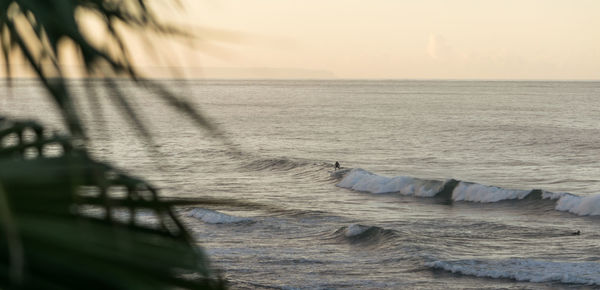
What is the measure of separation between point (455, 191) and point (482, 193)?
1249 millimetres

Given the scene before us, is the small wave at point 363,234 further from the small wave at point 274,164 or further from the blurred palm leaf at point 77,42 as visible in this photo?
the blurred palm leaf at point 77,42

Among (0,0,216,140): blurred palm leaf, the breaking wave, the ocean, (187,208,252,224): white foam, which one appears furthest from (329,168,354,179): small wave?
(0,0,216,140): blurred palm leaf

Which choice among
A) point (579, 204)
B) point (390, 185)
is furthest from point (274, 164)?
point (579, 204)

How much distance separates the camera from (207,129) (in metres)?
0.62

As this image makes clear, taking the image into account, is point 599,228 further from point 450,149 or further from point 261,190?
point 450,149

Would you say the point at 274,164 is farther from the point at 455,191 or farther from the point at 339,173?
the point at 455,191

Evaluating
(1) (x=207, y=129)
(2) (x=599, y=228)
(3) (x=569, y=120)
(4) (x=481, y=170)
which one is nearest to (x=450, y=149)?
(4) (x=481, y=170)

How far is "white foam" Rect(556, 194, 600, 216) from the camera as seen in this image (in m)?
23.9

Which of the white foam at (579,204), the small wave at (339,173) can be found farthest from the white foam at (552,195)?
the small wave at (339,173)

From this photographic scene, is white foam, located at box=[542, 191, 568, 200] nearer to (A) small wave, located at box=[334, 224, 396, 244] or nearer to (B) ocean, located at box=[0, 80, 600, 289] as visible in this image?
(B) ocean, located at box=[0, 80, 600, 289]

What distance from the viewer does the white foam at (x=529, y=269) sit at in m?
14.5

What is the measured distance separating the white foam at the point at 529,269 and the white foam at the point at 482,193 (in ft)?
36.5

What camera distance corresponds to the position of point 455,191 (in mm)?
28641

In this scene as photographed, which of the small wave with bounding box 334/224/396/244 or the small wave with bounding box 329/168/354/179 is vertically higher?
the small wave with bounding box 334/224/396/244
